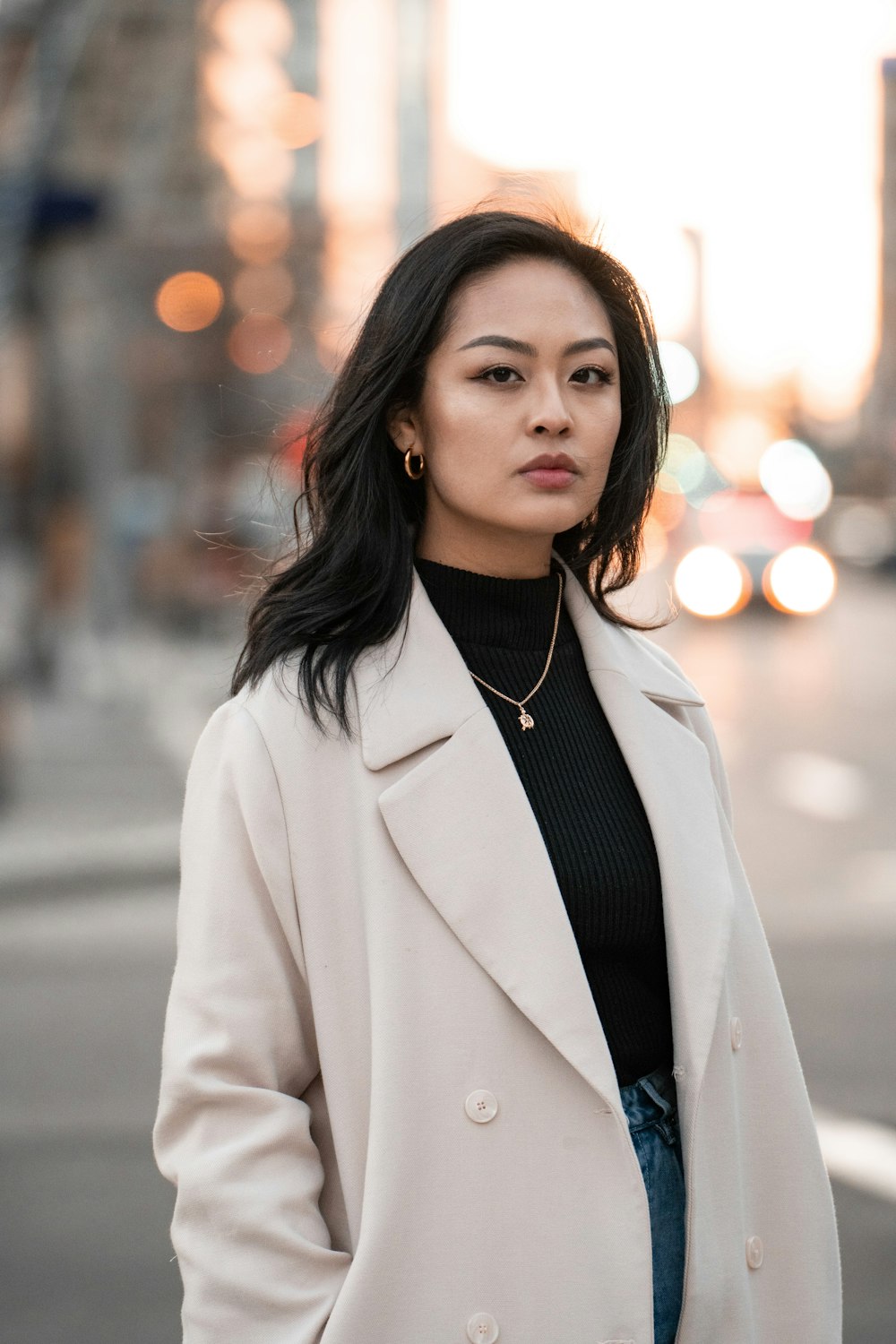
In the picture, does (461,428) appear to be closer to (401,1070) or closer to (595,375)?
(595,375)

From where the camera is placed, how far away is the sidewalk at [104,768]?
9.27 meters

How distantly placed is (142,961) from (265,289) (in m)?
28.3

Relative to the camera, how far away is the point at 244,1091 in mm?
2053

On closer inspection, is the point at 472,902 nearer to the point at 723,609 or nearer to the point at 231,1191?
the point at 231,1191

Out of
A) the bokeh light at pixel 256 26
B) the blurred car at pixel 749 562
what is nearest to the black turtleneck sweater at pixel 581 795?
the blurred car at pixel 749 562

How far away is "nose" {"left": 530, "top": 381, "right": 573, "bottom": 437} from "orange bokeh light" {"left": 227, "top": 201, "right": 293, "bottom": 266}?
1224 inches

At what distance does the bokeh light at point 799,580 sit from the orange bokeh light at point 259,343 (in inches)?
321

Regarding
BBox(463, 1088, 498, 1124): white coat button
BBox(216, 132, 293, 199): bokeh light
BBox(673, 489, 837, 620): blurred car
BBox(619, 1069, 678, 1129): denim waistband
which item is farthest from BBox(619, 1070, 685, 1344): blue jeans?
BBox(216, 132, 293, 199): bokeh light

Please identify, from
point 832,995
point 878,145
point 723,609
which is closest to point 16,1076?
point 832,995

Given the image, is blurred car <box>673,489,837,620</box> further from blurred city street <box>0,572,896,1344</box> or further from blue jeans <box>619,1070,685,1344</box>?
blue jeans <box>619,1070,685,1344</box>

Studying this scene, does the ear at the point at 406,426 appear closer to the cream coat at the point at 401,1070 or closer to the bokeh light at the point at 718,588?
the cream coat at the point at 401,1070

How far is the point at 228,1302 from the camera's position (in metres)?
2.04

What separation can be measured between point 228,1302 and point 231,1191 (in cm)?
13

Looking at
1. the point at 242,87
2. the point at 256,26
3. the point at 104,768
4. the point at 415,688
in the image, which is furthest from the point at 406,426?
the point at 256,26
